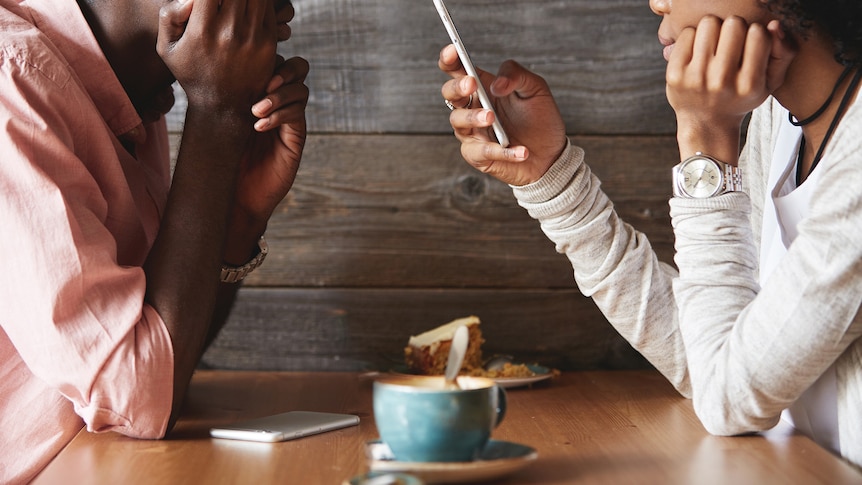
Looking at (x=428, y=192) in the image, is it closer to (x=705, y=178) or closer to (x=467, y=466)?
(x=705, y=178)

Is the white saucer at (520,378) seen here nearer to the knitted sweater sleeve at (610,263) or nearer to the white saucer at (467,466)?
the knitted sweater sleeve at (610,263)

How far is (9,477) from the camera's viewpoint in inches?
40.1

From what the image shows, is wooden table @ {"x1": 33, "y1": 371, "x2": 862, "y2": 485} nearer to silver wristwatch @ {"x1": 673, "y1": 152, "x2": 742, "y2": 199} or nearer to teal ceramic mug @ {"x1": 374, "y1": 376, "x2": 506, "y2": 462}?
teal ceramic mug @ {"x1": 374, "y1": 376, "x2": 506, "y2": 462}

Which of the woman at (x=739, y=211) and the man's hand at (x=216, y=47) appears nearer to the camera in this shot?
Result: the woman at (x=739, y=211)

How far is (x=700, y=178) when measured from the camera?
39.7 inches

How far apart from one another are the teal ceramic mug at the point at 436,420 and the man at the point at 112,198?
13.6 inches

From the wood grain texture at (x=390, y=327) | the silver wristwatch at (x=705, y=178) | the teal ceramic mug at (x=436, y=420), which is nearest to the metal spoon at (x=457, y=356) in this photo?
the teal ceramic mug at (x=436, y=420)

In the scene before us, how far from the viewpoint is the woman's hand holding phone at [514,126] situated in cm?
116

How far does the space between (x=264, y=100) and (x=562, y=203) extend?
42 cm

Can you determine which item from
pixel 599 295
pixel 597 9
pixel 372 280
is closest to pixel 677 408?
pixel 599 295

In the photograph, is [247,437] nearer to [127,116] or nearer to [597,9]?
[127,116]

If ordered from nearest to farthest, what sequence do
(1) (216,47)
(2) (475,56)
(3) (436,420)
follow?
(3) (436,420)
(1) (216,47)
(2) (475,56)

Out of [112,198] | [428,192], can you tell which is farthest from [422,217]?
[112,198]

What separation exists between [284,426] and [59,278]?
298 millimetres
